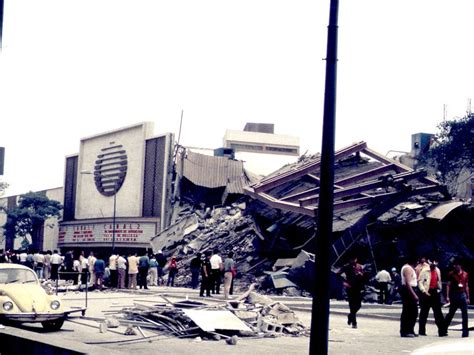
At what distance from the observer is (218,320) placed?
15930 mm

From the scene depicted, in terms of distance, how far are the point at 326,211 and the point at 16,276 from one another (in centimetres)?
1088

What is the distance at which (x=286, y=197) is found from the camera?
3809 cm

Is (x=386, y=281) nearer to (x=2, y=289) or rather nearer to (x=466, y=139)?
(x=2, y=289)

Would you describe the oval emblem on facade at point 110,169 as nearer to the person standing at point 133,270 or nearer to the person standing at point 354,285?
the person standing at point 133,270

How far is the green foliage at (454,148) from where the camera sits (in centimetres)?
5075

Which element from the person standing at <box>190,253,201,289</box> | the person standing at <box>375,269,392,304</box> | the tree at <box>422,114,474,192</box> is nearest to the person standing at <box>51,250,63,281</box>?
the person standing at <box>190,253,201,289</box>

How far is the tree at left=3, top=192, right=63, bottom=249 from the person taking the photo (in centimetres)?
7712

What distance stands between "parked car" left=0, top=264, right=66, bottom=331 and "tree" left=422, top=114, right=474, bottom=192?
38.8m

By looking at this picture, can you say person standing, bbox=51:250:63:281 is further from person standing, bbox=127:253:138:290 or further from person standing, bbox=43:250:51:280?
person standing, bbox=127:253:138:290

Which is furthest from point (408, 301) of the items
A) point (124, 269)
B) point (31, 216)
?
point (31, 216)

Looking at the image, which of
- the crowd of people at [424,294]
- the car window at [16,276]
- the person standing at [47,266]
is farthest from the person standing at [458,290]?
the person standing at [47,266]

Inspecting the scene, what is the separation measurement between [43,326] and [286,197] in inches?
879

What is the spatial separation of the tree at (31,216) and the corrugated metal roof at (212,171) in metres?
24.1

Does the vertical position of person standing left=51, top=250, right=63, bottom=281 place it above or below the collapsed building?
below
